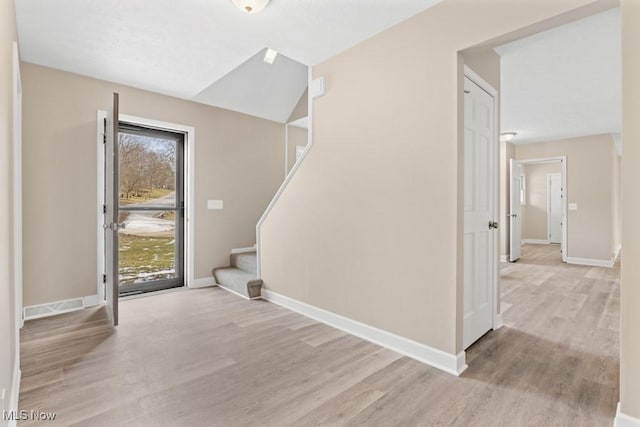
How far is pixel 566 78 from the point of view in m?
3.38

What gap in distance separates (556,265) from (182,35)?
684cm

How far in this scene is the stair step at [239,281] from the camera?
3643 millimetres

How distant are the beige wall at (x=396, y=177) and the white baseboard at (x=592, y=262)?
5584 mm

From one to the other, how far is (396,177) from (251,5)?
5.14 ft

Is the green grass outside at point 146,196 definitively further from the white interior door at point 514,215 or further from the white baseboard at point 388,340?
the white interior door at point 514,215

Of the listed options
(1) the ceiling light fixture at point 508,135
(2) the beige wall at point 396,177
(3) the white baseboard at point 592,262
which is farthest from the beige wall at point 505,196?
(2) the beige wall at point 396,177

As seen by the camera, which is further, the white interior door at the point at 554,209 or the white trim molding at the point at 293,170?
the white interior door at the point at 554,209

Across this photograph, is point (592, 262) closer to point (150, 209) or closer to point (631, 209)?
point (631, 209)

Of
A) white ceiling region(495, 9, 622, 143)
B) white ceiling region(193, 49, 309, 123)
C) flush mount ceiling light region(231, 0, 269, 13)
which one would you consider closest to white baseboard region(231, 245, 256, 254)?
white ceiling region(193, 49, 309, 123)

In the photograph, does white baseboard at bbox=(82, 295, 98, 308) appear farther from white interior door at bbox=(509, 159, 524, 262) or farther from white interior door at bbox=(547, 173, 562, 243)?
white interior door at bbox=(547, 173, 562, 243)

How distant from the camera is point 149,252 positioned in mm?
3996

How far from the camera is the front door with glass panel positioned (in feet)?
12.5

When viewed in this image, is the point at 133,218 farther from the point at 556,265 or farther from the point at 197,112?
the point at 556,265

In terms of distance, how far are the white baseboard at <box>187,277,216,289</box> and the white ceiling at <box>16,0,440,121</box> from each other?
98.6 inches
